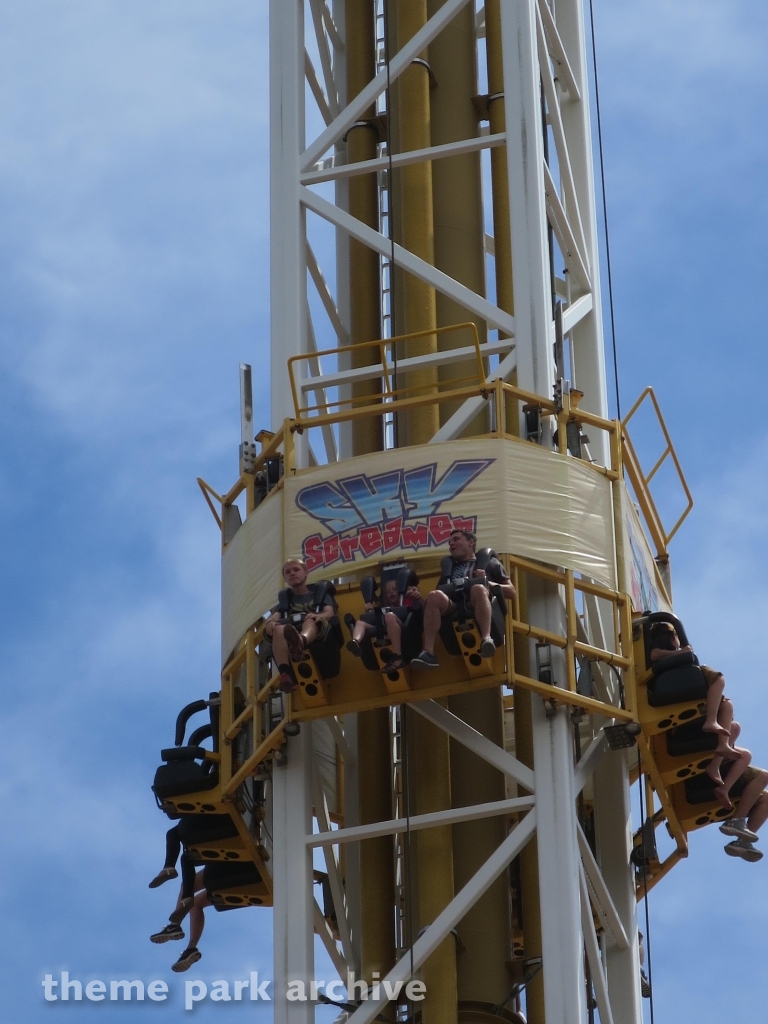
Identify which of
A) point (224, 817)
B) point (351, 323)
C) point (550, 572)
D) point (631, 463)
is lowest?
point (224, 817)

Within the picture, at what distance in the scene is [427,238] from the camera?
3331cm

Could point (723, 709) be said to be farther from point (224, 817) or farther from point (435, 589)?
point (224, 817)

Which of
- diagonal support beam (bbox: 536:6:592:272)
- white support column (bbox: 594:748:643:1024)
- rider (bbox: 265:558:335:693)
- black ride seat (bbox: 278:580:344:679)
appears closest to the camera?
rider (bbox: 265:558:335:693)

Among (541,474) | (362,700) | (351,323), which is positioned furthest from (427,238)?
(362,700)

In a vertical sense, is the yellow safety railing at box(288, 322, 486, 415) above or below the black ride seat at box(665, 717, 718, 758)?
above

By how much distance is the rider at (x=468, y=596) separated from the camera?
27734 mm

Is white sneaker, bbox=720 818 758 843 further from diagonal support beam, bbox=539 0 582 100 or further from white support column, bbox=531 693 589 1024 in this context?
diagonal support beam, bbox=539 0 582 100

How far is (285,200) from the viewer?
32.5 meters

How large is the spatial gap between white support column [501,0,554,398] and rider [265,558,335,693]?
3.90 metres

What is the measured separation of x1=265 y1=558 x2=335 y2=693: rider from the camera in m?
28.5

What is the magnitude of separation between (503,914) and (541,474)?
5.89 meters

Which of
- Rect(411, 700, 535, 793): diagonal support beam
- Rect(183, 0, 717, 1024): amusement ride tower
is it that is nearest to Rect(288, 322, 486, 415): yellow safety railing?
Rect(183, 0, 717, 1024): amusement ride tower

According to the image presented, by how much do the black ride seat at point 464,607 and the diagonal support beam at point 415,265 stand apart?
387cm

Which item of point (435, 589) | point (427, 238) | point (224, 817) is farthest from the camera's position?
point (427, 238)
